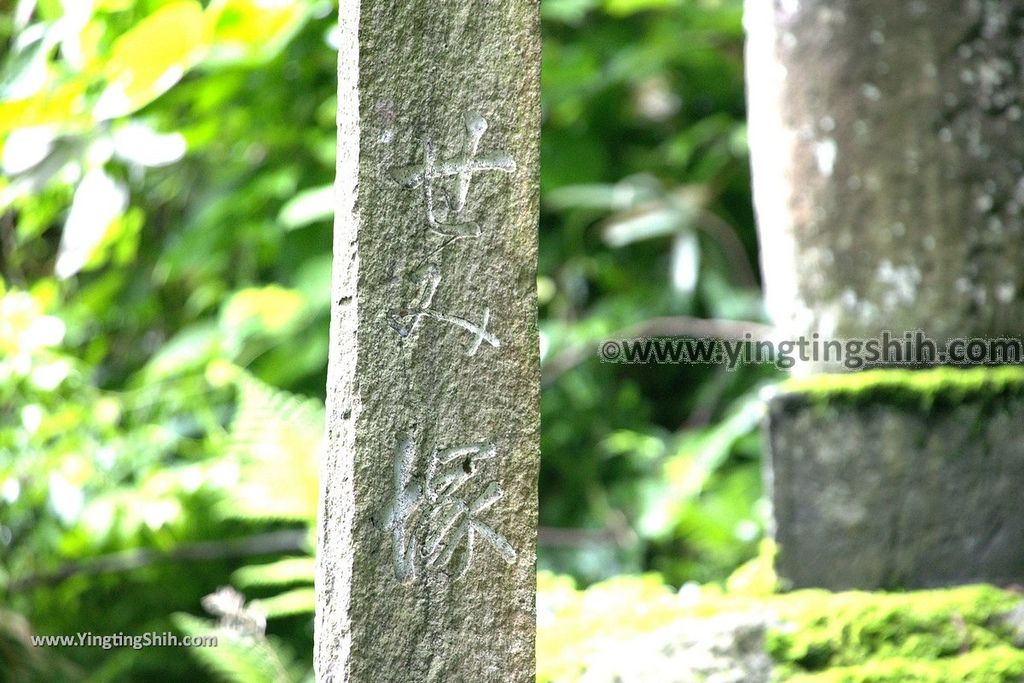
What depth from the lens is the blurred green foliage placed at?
1.98 m

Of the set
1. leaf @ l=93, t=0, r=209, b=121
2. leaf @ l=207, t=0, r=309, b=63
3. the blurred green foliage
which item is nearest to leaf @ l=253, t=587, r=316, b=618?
the blurred green foliage

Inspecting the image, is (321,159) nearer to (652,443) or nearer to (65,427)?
(65,427)

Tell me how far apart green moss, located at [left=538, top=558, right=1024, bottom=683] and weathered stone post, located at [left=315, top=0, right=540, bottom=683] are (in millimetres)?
285

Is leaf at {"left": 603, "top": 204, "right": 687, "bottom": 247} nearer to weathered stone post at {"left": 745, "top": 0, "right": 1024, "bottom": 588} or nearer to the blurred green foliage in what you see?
the blurred green foliage

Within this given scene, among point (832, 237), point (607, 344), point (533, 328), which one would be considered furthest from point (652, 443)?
point (533, 328)

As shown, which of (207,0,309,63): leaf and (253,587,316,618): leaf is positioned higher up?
(207,0,309,63): leaf

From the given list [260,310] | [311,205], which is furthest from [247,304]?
[311,205]

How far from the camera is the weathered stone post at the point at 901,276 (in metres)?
1.65

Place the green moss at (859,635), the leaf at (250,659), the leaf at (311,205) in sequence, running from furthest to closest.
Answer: the leaf at (311,205) < the leaf at (250,659) < the green moss at (859,635)

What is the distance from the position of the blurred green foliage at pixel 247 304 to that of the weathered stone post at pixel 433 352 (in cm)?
72

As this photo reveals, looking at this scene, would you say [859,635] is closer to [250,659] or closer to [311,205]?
[250,659]

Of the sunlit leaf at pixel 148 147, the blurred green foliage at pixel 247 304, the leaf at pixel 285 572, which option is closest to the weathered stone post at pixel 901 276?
the blurred green foliage at pixel 247 304

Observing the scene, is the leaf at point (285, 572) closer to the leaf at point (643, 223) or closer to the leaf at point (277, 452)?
the leaf at point (277, 452)

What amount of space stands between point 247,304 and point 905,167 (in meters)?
1.43
